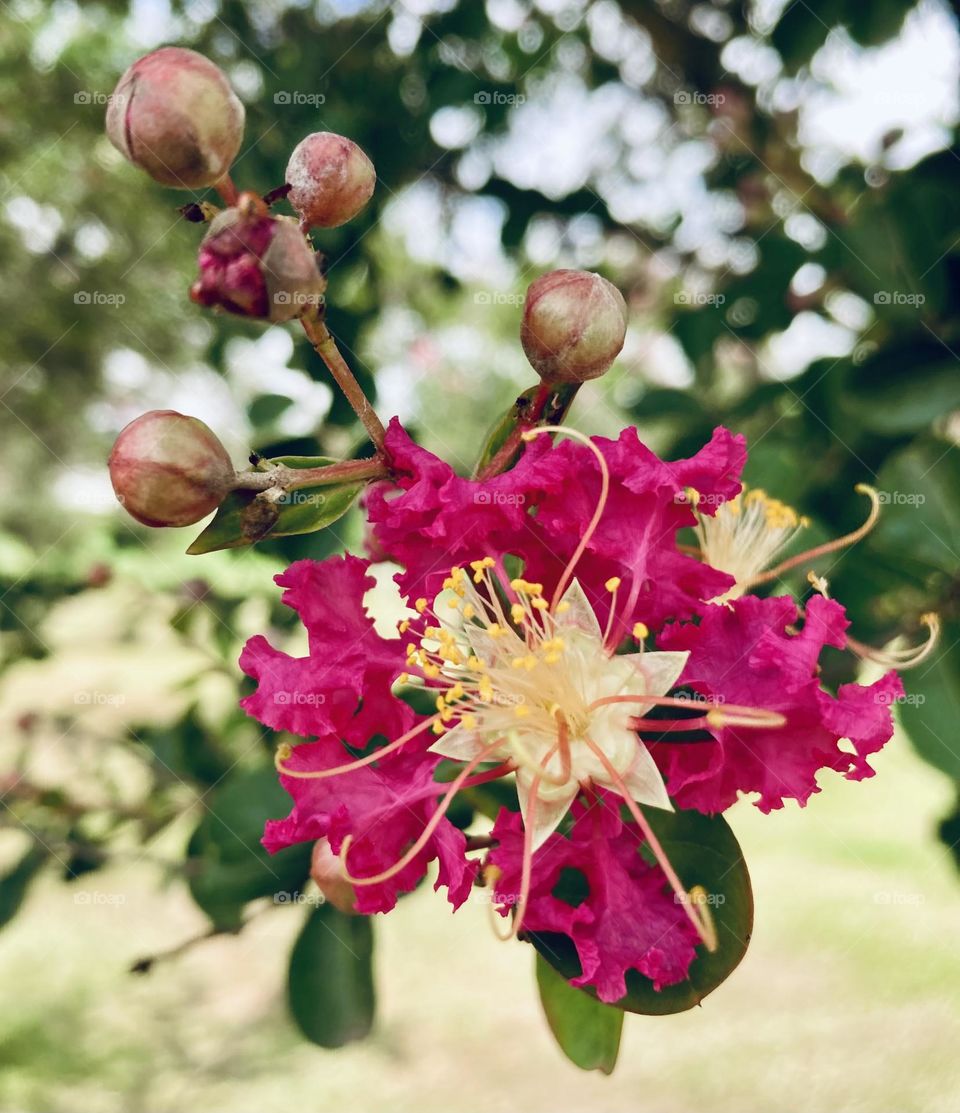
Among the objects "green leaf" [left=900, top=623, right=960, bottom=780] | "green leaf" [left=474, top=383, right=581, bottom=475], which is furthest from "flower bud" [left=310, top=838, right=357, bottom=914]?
"green leaf" [left=900, top=623, right=960, bottom=780]

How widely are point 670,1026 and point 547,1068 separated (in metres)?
0.49

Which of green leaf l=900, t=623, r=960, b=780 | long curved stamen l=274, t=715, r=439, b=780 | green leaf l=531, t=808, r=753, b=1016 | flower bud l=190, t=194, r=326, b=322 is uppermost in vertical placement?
flower bud l=190, t=194, r=326, b=322

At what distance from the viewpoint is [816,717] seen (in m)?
0.89

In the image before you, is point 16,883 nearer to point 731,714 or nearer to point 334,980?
point 334,980

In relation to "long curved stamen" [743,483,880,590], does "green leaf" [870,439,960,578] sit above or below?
below

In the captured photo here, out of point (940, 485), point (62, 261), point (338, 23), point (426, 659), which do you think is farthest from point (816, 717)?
point (62, 261)

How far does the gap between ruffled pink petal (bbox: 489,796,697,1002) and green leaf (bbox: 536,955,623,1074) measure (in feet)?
0.60

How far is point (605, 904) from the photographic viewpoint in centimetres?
Result: 93

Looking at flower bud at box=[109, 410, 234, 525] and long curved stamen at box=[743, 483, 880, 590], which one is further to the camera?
long curved stamen at box=[743, 483, 880, 590]

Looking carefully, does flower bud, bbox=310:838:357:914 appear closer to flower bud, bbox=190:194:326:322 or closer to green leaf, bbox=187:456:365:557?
green leaf, bbox=187:456:365:557

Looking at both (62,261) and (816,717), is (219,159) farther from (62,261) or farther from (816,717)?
(62,261)

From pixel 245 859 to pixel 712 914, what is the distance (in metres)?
0.85

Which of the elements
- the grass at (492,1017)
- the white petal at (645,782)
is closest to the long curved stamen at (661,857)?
the white petal at (645,782)

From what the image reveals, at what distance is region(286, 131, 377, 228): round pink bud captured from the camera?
3.01 feet
